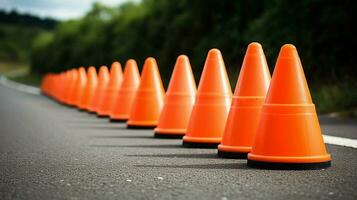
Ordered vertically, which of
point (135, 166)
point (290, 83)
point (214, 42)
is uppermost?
point (214, 42)

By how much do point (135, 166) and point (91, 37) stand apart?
86.1 metres

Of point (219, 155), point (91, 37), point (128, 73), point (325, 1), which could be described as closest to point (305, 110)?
point (219, 155)

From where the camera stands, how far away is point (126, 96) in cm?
1483

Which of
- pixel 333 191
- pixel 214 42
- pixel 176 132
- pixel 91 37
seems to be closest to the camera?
pixel 333 191

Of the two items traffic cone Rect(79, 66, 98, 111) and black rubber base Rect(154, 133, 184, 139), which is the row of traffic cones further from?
traffic cone Rect(79, 66, 98, 111)

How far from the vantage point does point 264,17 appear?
23.8 metres

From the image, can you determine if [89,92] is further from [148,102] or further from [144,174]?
[144,174]

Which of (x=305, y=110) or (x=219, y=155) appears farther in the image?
(x=219, y=155)

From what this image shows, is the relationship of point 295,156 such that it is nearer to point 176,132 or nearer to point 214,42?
point 176,132

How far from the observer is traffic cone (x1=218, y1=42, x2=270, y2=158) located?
24.7ft

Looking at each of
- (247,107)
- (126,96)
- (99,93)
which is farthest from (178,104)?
(99,93)

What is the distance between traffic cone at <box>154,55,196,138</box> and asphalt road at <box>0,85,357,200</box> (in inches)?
16.0

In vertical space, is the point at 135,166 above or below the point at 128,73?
below

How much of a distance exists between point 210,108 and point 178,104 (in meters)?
1.58
